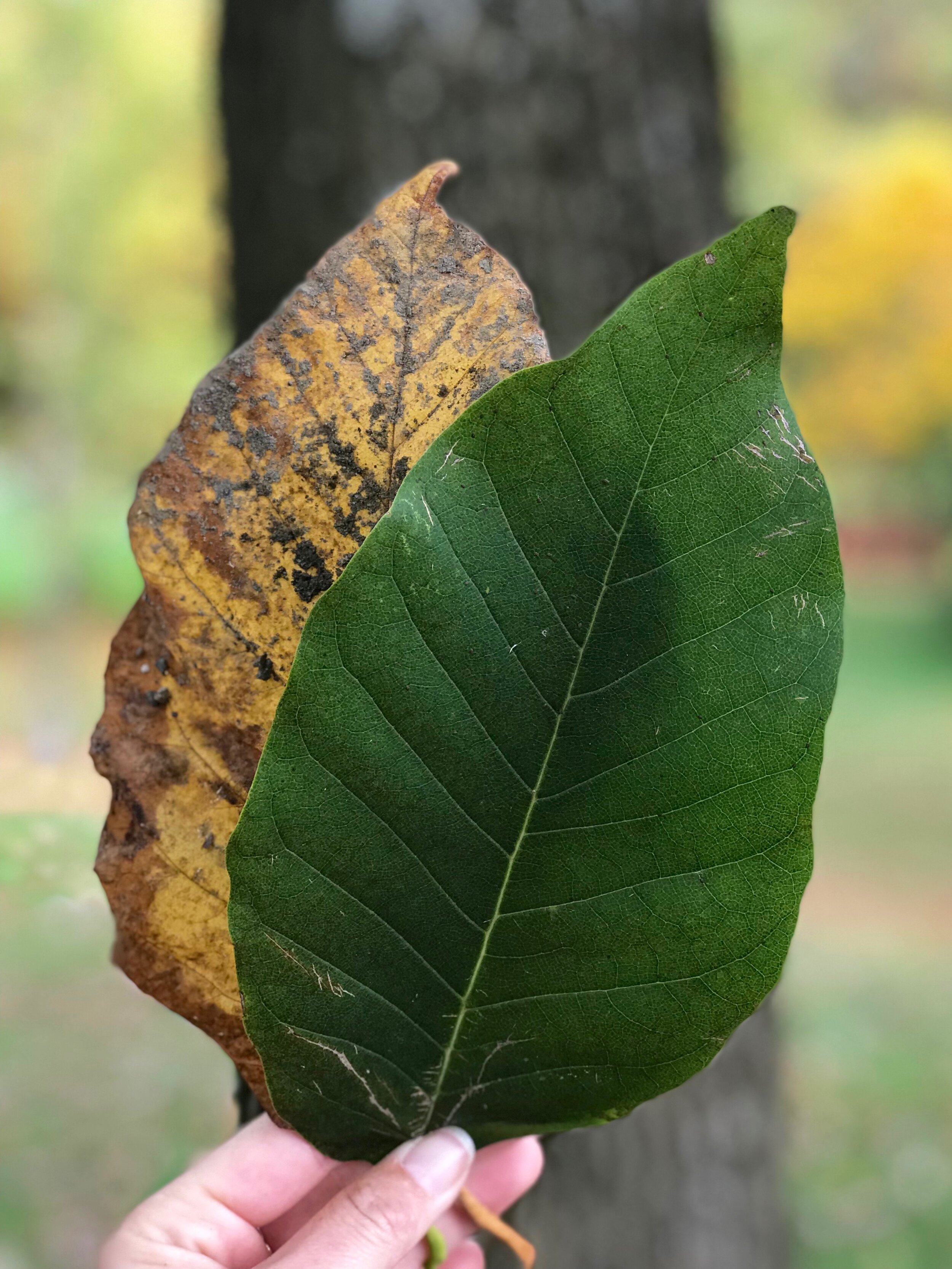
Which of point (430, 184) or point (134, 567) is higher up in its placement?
point (134, 567)

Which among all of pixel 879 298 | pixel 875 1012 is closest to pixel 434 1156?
pixel 875 1012

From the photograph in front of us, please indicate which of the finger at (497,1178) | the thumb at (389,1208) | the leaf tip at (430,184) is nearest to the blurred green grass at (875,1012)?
the finger at (497,1178)

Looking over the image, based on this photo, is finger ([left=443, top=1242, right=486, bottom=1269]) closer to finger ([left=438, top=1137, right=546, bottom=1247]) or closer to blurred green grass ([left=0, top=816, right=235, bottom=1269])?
finger ([left=438, top=1137, right=546, bottom=1247])

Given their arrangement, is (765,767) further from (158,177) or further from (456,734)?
(158,177)

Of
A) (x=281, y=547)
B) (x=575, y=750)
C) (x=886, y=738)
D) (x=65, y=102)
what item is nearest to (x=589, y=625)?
(x=575, y=750)

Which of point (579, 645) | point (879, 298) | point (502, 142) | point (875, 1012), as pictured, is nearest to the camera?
point (579, 645)

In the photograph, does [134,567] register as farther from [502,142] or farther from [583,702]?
[583,702]

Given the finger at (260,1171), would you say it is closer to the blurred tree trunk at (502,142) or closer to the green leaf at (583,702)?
the green leaf at (583,702)

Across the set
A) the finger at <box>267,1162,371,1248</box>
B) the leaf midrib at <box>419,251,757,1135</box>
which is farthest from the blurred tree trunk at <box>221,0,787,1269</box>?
the leaf midrib at <box>419,251,757,1135</box>
